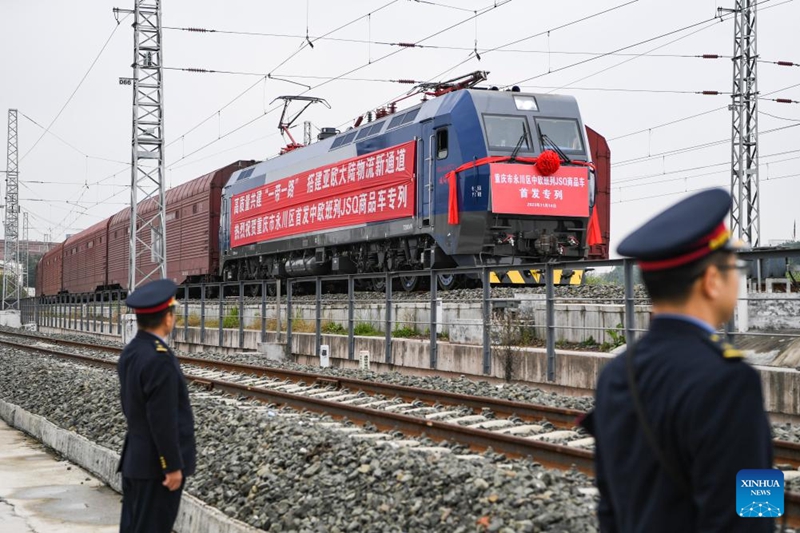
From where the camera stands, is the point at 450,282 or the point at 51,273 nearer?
the point at 450,282

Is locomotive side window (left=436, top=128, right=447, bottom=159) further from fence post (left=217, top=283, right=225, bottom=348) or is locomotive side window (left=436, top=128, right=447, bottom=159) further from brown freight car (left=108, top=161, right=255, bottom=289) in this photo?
brown freight car (left=108, top=161, right=255, bottom=289)

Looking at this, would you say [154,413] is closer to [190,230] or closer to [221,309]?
[221,309]

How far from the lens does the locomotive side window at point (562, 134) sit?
17.3 m

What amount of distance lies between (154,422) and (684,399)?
3.05m

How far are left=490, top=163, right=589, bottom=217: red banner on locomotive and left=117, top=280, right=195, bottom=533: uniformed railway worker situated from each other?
12.1 metres

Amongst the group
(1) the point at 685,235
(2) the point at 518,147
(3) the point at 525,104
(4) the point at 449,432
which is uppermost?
(3) the point at 525,104

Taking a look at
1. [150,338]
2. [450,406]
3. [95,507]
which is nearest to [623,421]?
[150,338]

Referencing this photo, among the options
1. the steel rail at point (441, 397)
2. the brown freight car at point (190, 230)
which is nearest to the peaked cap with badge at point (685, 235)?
the steel rail at point (441, 397)

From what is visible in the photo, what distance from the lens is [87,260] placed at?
44625mm

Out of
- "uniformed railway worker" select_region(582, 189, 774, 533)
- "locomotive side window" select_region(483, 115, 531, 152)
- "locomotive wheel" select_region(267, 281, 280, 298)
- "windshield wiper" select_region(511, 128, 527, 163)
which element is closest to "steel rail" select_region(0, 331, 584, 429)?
"locomotive side window" select_region(483, 115, 531, 152)

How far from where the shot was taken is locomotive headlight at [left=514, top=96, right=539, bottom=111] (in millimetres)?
17281

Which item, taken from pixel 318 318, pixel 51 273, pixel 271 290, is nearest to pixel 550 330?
pixel 318 318

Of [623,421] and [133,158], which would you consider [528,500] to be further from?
[133,158]

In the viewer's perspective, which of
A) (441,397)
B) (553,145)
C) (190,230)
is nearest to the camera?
(441,397)
